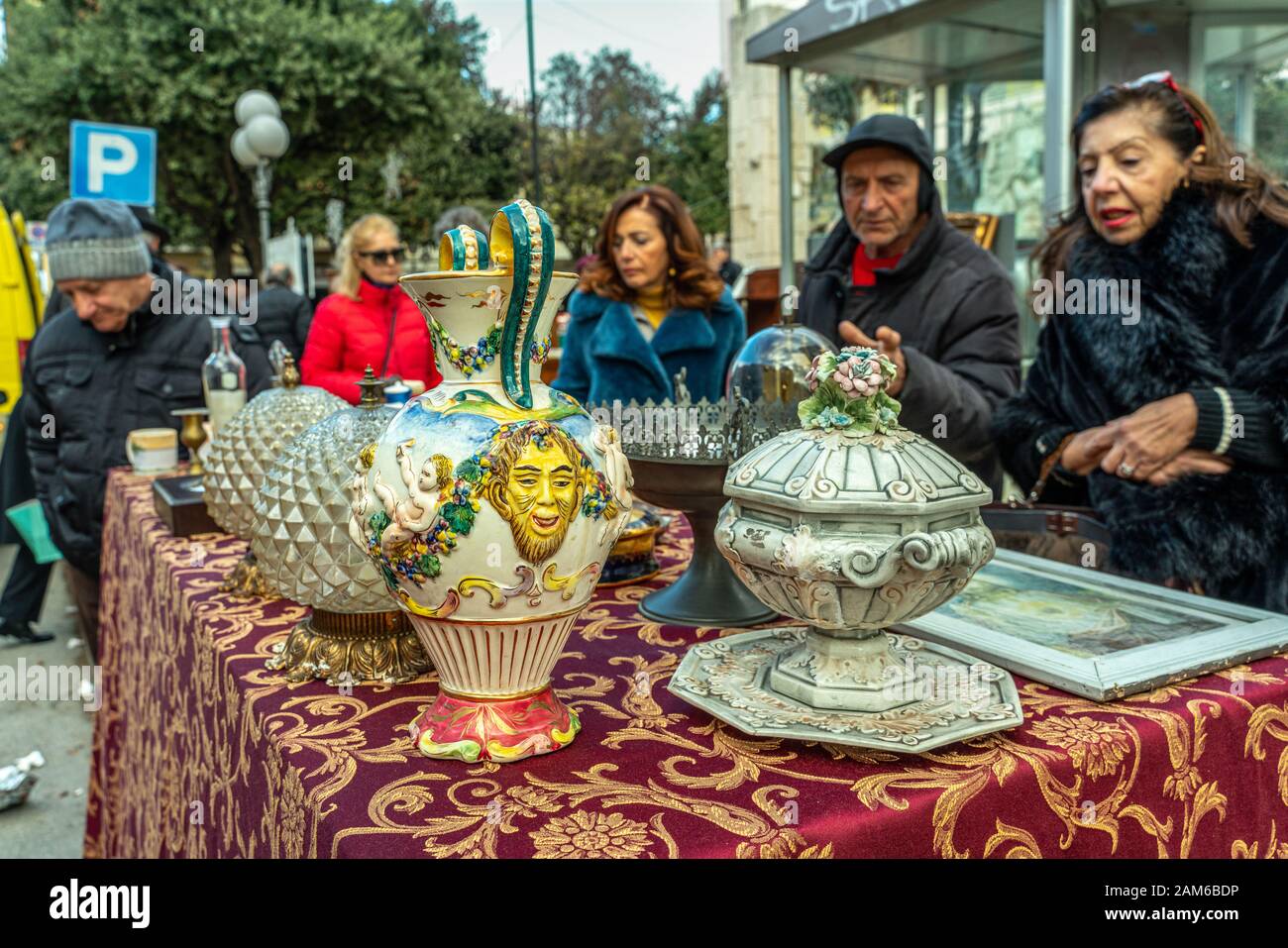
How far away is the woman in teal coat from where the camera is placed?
3.22m

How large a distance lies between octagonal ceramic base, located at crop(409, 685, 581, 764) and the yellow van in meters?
4.67

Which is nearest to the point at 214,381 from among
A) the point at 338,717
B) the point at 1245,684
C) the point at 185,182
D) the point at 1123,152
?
the point at 338,717

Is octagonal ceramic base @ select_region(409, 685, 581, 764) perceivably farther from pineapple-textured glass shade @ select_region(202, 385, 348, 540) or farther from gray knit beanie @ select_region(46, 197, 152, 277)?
gray knit beanie @ select_region(46, 197, 152, 277)

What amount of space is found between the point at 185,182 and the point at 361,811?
17909 mm

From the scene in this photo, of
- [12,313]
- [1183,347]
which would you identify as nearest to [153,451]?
[12,313]

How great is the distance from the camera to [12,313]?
4.81 meters

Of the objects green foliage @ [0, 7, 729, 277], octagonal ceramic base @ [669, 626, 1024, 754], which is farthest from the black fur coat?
green foliage @ [0, 7, 729, 277]

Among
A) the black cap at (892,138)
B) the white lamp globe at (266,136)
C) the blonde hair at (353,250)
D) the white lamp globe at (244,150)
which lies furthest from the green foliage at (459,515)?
the white lamp globe at (244,150)

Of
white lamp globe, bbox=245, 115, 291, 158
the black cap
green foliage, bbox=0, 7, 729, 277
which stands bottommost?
the black cap

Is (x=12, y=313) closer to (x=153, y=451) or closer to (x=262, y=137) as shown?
(x=153, y=451)

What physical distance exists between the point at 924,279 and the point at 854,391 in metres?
1.72

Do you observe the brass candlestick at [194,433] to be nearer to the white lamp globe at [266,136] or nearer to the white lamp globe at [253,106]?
the white lamp globe at [266,136]

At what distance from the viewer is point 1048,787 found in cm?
102

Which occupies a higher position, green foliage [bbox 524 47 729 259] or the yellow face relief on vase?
green foliage [bbox 524 47 729 259]
